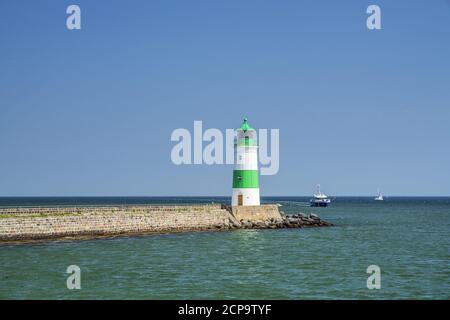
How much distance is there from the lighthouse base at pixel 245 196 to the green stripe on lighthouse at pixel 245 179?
352 mm

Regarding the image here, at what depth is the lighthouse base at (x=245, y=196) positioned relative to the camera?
1871 inches

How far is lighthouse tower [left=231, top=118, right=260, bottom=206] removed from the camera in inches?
1821

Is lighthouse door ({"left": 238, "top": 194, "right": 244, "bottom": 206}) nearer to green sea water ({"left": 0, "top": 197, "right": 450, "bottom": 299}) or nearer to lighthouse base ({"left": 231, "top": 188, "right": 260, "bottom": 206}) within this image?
lighthouse base ({"left": 231, "top": 188, "right": 260, "bottom": 206})

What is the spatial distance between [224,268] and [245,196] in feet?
67.9

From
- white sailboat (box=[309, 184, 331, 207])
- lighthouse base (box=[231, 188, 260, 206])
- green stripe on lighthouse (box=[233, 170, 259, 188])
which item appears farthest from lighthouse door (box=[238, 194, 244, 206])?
white sailboat (box=[309, 184, 331, 207])

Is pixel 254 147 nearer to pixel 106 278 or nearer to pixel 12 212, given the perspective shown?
pixel 12 212

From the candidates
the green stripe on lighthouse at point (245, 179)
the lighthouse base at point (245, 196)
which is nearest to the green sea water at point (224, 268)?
the green stripe on lighthouse at point (245, 179)

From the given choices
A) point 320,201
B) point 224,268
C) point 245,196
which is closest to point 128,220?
point 245,196

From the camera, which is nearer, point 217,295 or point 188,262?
point 217,295

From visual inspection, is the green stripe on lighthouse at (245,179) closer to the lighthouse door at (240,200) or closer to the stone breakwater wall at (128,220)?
the lighthouse door at (240,200)

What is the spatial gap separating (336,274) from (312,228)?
88.5 feet

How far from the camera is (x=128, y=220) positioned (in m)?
41.9
